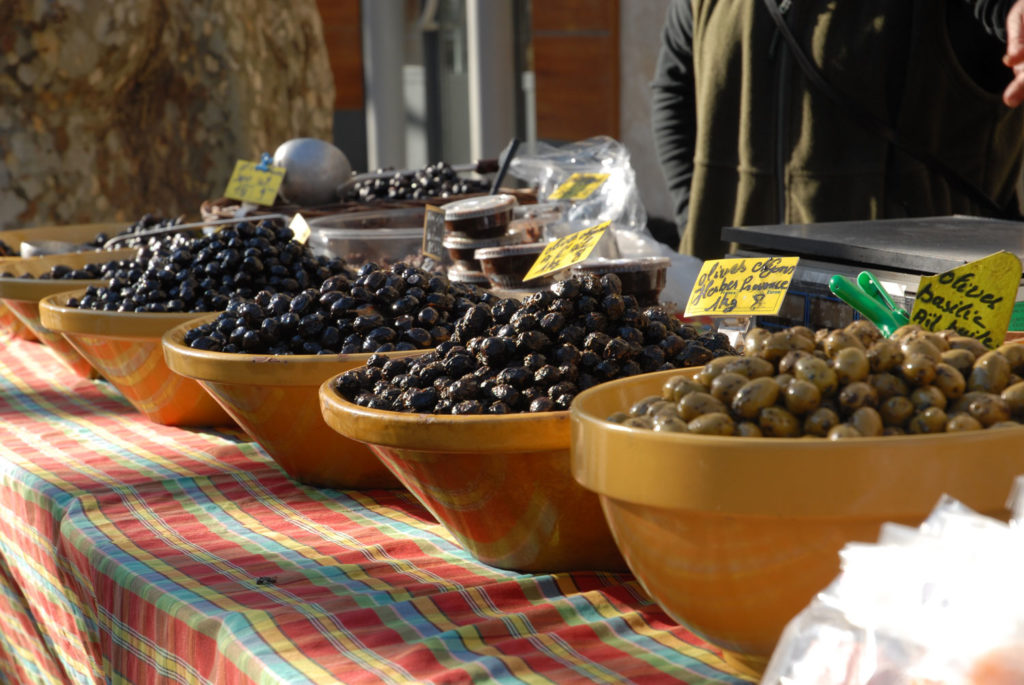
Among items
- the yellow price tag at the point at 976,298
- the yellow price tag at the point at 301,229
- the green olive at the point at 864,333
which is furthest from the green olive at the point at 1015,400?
the yellow price tag at the point at 301,229

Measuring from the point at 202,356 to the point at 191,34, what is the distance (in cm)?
337

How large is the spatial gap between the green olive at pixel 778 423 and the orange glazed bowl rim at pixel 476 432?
0.22m

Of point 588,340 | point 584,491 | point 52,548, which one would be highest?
point 588,340

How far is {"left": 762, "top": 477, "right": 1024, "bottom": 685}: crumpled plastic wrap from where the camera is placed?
49 cm

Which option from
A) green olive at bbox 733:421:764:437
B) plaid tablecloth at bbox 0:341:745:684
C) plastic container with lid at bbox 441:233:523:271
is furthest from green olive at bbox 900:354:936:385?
plastic container with lid at bbox 441:233:523:271

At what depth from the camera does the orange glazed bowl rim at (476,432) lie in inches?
35.4

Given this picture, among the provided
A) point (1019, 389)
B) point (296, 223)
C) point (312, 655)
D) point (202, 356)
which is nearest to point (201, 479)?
point (202, 356)

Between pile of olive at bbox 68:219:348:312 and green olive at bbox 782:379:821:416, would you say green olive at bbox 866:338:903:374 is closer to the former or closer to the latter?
green olive at bbox 782:379:821:416

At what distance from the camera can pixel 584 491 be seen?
94 centimetres

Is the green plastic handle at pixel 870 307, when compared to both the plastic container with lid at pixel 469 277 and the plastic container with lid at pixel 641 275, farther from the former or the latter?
the plastic container with lid at pixel 469 277

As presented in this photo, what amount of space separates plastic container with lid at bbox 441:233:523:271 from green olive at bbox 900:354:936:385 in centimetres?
99

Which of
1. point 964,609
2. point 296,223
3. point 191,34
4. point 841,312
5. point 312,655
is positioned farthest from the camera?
point 191,34

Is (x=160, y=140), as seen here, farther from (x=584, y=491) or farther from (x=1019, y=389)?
(x=1019, y=389)

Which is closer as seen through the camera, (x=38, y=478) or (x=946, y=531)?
(x=946, y=531)
